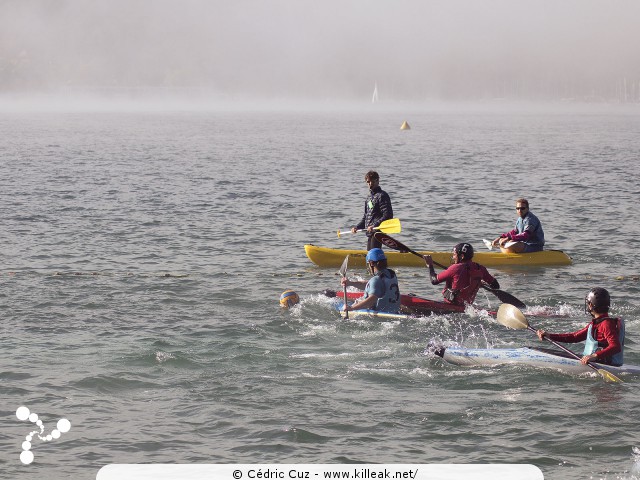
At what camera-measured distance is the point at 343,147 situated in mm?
78688

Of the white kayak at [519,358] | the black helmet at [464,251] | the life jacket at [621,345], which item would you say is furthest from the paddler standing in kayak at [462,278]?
the life jacket at [621,345]

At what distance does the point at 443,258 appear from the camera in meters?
24.7

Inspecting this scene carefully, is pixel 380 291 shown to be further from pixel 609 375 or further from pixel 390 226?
pixel 609 375

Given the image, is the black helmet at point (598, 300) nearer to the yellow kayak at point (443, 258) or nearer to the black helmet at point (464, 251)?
the black helmet at point (464, 251)

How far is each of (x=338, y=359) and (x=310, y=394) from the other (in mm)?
1779

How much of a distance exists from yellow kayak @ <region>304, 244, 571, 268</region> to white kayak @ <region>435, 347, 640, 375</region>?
873 centimetres

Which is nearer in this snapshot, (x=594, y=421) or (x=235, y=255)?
(x=594, y=421)

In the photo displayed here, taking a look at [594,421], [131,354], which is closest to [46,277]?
[131,354]

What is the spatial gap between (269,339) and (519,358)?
455cm

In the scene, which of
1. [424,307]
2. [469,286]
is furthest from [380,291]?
[469,286]

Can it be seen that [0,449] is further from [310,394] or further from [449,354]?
[449,354]

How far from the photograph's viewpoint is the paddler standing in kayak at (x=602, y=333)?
1425 centimetres
